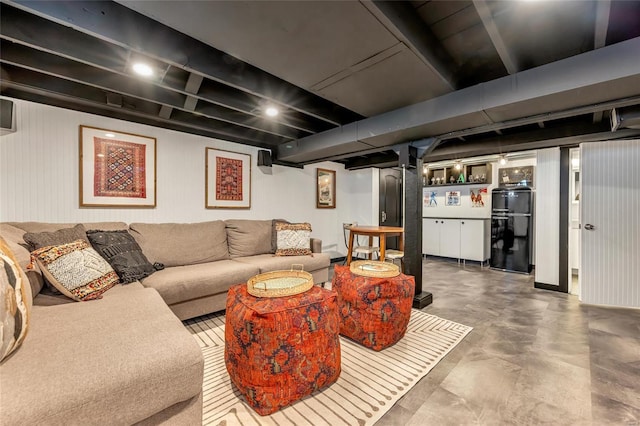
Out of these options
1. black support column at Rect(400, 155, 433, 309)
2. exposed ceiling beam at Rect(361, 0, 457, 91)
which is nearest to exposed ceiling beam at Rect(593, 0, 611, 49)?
exposed ceiling beam at Rect(361, 0, 457, 91)

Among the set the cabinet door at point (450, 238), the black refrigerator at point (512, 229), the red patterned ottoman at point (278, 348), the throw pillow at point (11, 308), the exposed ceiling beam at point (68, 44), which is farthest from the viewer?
the cabinet door at point (450, 238)

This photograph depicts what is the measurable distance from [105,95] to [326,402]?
3.28 meters

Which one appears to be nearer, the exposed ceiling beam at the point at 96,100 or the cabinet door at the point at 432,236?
the exposed ceiling beam at the point at 96,100

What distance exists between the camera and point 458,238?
5504mm

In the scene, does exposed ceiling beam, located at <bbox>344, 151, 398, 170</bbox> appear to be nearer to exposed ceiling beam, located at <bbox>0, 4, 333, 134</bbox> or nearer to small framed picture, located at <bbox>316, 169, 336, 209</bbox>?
small framed picture, located at <bbox>316, 169, 336, 209</bbox>

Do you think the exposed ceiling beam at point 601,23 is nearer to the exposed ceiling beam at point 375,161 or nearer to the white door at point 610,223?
the white door at point 610,223

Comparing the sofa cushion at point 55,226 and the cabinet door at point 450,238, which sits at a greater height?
the sofa cushion at point 55,226

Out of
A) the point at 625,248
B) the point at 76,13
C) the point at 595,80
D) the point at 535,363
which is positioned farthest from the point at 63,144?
the point at 625,248

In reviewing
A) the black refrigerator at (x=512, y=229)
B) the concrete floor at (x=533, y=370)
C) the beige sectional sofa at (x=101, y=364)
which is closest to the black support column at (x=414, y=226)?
the concrete floor at (x=533, y=370)

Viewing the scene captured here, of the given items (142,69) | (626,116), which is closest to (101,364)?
(142,69)

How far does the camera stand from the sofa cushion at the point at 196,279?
2.31m

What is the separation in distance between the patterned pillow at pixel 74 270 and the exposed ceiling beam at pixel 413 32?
2.43 meters

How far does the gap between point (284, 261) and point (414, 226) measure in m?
1.64

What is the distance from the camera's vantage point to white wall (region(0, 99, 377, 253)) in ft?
7.84
